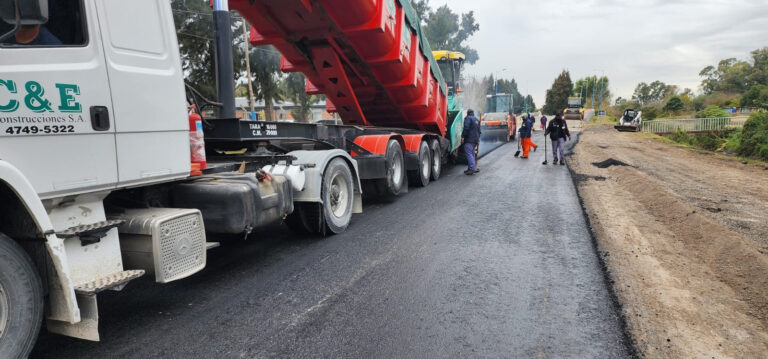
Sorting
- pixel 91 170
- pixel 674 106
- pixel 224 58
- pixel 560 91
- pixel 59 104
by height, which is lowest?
pixel 91 170

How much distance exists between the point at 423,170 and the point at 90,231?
7162 mm

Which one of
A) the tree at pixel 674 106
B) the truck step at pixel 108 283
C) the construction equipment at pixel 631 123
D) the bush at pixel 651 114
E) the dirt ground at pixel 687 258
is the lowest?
the dirt ground at pixel 687 258

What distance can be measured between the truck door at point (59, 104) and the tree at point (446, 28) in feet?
172

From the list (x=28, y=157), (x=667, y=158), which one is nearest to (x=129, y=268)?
(x=28, y=157)

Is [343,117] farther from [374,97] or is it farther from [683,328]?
[683,328]

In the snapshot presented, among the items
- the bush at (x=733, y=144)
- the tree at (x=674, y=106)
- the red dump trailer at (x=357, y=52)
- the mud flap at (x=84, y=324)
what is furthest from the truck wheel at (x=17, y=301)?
the tree at (x=674, y=106)

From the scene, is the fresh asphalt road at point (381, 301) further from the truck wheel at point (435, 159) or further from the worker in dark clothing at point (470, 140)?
the worker in dark clothing at point (470, 140)

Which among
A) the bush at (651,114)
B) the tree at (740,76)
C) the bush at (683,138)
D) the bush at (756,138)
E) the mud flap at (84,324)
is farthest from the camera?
the tree at (740,76)

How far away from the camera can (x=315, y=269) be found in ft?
13.8

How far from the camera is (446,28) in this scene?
5544 centimetres

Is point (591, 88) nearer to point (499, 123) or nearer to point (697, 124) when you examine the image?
point (697, 124)

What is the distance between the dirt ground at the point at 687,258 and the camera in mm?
2924

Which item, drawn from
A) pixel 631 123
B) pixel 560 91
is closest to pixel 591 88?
pixel 560 91

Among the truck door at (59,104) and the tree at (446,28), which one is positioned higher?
the tree at (446,28)
